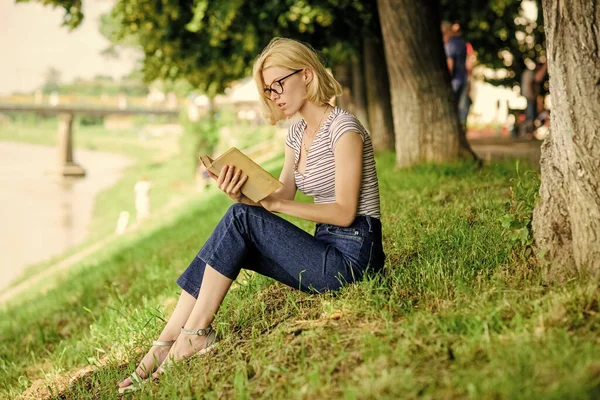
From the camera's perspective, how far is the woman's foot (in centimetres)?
398

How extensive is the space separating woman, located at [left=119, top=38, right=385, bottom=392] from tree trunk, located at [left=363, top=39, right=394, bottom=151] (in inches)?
334

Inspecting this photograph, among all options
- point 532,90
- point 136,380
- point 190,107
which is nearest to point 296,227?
point 136,380

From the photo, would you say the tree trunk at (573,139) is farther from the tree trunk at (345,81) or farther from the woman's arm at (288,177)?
the tree trunk at (345,81)

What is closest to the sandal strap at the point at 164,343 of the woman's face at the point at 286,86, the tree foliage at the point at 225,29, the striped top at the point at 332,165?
the striped top at the point at 332,165

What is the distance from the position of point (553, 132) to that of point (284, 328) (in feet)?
5.49

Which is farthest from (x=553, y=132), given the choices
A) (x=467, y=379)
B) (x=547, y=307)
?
(x=467, y=379)

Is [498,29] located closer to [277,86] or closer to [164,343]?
[277,86]

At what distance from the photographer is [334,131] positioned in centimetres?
396

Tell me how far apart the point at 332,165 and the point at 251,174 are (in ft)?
1.47

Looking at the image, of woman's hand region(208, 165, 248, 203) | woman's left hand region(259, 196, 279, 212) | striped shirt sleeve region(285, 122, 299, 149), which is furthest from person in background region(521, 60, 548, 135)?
woman's hand region(208, 165, 248, 203)

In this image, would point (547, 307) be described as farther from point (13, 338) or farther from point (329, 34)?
point (329, 34)

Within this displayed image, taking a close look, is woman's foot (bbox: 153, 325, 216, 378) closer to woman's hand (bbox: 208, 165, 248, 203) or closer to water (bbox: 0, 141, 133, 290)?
woman's hand (bbox: 208, 165, 248, 203)

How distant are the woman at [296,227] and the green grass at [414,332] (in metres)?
0.16

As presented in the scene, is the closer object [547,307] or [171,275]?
[547,307]
